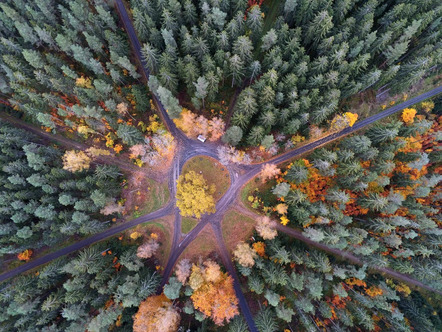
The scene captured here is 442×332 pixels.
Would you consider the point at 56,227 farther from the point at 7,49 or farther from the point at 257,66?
the point at 257,66

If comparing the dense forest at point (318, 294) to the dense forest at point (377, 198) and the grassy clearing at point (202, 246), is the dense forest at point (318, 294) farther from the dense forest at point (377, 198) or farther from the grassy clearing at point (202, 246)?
the grassy clearing at point (202, 246)

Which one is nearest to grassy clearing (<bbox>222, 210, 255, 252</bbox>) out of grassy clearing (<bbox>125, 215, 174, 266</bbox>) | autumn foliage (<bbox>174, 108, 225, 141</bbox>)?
grassy clearing (<bbox>125, 215, 174, 266</bbox>)

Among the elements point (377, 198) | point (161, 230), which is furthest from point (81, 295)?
point (377, 198)

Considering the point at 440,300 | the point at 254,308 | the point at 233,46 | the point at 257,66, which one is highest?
the point at 233,46

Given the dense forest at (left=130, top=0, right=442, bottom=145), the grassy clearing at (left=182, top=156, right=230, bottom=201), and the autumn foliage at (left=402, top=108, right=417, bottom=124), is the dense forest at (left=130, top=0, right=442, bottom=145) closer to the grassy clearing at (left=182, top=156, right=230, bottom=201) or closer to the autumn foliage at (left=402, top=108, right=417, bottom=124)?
the autumn foliage at (left=402, top=108, right=417, bottom=124)

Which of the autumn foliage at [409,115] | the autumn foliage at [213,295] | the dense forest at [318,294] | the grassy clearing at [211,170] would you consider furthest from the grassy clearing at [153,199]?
the autumn foliage at [409,115]

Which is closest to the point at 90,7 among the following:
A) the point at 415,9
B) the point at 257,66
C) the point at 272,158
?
the point at 257,66
